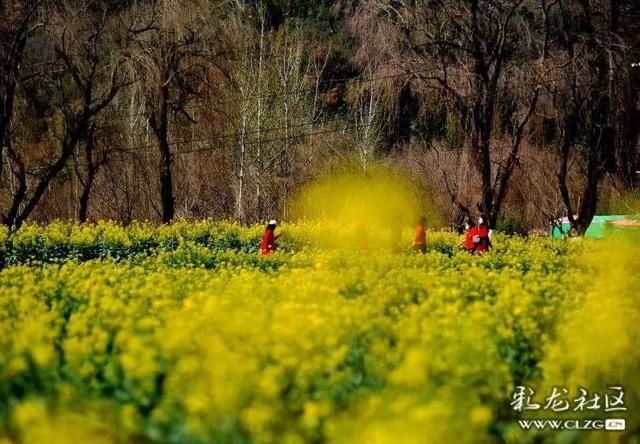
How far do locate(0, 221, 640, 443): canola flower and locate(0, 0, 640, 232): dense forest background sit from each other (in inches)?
616

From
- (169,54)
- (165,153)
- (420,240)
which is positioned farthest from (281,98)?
(420,240)

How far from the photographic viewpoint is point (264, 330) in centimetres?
523

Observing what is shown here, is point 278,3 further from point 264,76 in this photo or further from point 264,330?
point 264,330

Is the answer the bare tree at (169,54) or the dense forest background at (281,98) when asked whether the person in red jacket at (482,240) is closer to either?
the dense forest background at (281,98)

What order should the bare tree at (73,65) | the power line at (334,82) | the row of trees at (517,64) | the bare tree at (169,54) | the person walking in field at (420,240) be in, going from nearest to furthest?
the person walking in field at (420,240) → the row of trees at (517,64) → the power line at (334,82) → the bare tree at (73,65) → the bare tree at (169,54)

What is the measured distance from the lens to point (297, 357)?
5004 mm

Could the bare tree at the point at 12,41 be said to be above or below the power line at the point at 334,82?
above

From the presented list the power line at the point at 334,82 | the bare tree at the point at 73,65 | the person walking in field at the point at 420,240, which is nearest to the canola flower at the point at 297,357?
the person walking in field at the point at 420,240

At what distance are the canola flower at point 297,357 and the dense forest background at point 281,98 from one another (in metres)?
15.6

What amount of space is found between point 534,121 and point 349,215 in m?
10.8

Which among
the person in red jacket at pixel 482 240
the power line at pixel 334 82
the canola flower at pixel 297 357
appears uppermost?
the power line at pixel 334 82

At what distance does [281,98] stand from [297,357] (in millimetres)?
34126

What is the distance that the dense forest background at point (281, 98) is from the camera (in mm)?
23562

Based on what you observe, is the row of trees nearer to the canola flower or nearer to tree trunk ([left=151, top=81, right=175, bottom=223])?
tree trunk ([left=151, top=81, right=175, bottom=223])
